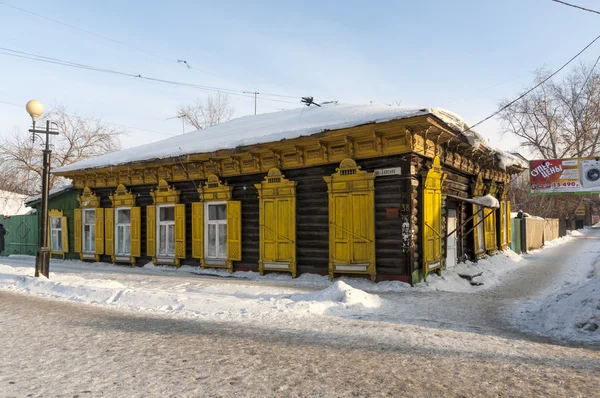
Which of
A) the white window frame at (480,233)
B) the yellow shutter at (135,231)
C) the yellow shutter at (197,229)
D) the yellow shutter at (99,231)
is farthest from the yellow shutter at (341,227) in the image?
the yellow shutter at (99,231)

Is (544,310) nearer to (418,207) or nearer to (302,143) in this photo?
(418,207)

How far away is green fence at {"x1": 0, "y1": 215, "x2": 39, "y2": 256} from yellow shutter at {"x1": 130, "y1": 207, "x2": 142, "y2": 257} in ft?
27.4

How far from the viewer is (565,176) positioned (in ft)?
82.7

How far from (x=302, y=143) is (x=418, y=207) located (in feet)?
11.2

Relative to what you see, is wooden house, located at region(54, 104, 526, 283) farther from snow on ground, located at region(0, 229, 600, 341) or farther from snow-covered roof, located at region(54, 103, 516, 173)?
snow on ground, located at region(0, 229, 600, 341)

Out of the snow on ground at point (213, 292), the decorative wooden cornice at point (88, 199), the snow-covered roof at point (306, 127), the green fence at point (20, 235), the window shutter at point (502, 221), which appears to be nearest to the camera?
the snow on ground at point (213, 292)

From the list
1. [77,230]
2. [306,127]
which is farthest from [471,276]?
[77,230]

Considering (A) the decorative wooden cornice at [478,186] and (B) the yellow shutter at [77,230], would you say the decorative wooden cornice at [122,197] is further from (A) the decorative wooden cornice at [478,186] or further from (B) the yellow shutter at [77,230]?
(A) the decorative wooden cornice at [478,186]

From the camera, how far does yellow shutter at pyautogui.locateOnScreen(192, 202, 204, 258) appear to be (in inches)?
548

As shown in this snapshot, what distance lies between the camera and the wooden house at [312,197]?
1045cm

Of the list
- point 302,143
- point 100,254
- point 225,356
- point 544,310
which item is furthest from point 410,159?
point 100,254

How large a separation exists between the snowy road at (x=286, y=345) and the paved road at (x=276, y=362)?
0.02 m

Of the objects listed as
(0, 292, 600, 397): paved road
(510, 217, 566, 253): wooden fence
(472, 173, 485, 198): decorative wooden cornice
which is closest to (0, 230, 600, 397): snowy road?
(0, 292, 600, 397): paved road

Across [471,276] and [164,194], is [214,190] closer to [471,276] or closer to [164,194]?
[164,194]
